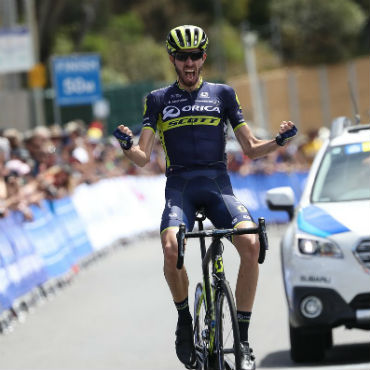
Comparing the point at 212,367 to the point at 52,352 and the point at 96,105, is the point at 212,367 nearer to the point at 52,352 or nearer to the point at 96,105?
the point at 52,352

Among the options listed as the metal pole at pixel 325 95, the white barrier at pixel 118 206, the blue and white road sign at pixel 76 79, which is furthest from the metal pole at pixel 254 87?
the white barrier at pixel 118 206

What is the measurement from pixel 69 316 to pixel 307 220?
4999 mm

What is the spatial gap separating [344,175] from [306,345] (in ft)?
5.23

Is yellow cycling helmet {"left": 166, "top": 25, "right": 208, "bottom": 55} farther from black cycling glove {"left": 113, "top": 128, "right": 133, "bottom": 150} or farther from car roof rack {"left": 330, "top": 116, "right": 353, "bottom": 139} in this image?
car roof rack {"left": 330, "top": 116, "right": 353, "bottom": 139}

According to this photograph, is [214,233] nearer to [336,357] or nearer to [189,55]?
[189,55]

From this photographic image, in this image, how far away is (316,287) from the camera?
10422mm

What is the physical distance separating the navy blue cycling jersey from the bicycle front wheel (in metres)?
1.04

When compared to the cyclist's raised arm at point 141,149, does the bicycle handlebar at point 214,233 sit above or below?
below

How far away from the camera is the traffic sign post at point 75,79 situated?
30.2 metres

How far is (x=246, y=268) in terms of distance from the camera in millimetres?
8523

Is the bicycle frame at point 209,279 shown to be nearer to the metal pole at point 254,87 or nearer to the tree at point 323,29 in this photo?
the metal pole at point 254,87

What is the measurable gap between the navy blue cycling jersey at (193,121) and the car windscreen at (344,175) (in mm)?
2598

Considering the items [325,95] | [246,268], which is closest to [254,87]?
[325,95]

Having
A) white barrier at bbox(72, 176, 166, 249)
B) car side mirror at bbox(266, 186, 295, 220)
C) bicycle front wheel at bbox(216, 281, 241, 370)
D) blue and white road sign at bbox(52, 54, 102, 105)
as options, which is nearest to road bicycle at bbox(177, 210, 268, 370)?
bicycle front wheel at bbox(216, 281, 241, 370)
